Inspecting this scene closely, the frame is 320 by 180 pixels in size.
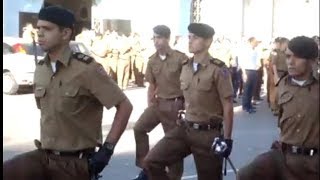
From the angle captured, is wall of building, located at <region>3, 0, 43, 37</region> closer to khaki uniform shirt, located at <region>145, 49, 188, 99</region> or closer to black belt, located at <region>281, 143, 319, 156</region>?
khaki uniform shirt, located at <region>145, 49, 188, 99</region>

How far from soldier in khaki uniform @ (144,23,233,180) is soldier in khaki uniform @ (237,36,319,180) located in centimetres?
130

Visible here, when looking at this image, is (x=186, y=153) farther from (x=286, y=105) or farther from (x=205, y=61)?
(x=286, y=105)

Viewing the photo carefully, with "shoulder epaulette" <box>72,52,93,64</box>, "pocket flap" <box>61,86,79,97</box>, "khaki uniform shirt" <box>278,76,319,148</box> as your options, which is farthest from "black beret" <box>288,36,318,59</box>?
"pocket flap" <box>61,86,79,97</box>

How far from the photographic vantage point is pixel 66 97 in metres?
5.16

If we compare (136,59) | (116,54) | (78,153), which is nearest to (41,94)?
(78,153)

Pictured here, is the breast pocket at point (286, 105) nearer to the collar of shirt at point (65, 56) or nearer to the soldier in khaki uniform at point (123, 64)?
the collar of shirt at point (65, 56)

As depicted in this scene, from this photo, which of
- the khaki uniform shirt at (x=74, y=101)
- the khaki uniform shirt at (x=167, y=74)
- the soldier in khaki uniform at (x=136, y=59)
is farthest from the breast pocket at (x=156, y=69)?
the soldier in khaki uniform at (x=136, y=59)

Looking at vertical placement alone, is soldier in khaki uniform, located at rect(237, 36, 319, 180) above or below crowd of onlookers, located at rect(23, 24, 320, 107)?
above

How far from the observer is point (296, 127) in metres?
5.32

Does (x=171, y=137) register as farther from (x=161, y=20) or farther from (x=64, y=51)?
(x=161, y=20)

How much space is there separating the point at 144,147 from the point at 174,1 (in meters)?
23.2

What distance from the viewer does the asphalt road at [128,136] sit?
31.9 feet

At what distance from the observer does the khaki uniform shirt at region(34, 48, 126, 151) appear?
516 cm

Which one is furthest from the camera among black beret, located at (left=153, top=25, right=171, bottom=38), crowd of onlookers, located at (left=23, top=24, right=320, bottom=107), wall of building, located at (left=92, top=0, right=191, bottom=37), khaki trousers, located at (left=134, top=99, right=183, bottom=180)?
wall of building, located at (left=92, top=0, right=191, bottom=37)
